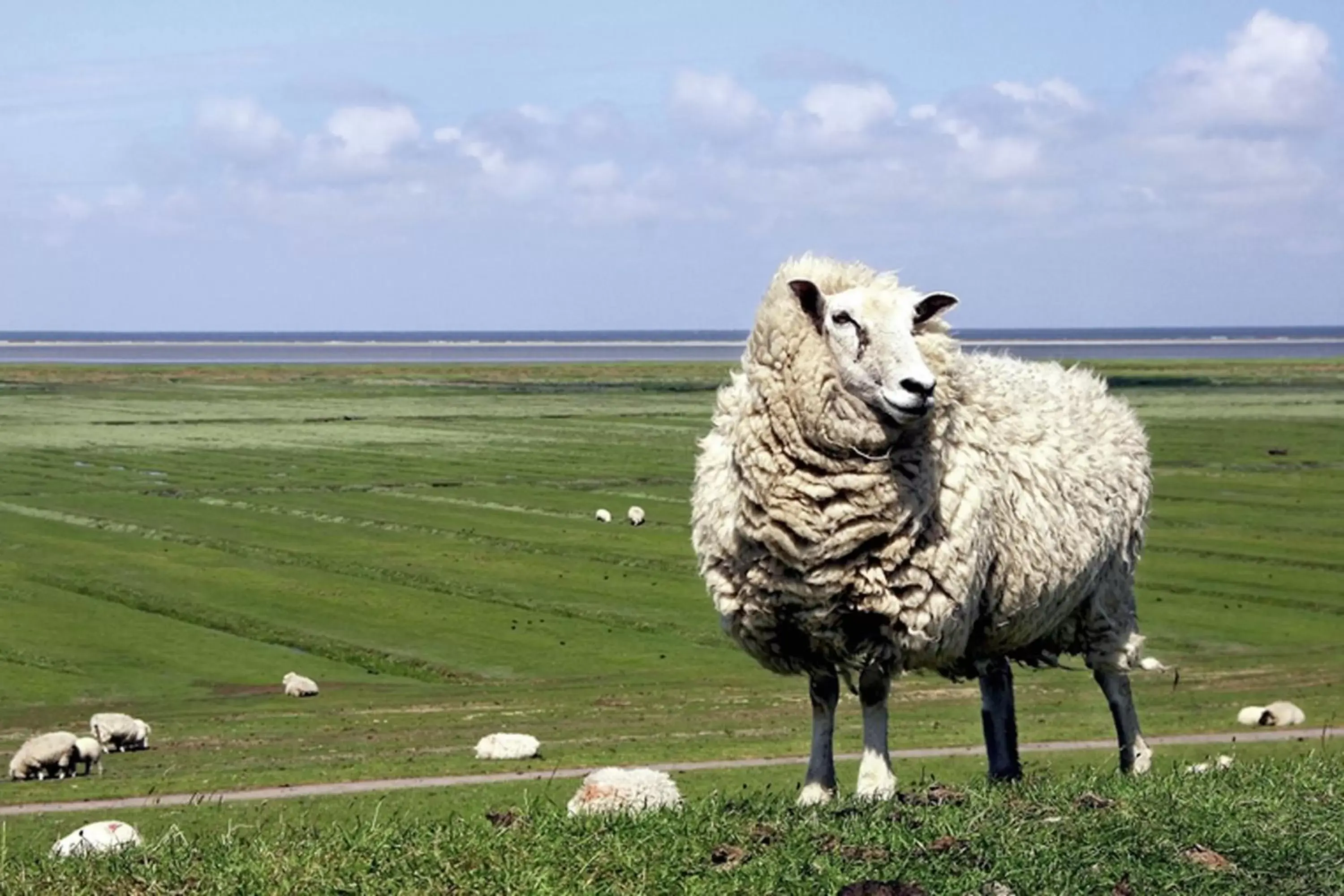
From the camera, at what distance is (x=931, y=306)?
1190cm

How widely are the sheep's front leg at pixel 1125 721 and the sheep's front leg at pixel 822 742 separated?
3018mm

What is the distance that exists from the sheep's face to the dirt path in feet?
15.5

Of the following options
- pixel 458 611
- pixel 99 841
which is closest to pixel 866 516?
pixel 99 841

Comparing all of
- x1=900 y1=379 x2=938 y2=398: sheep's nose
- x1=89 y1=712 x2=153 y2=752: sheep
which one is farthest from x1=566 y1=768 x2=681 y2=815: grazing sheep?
x1=89 y1=712 x2=153 y2=752: sheep

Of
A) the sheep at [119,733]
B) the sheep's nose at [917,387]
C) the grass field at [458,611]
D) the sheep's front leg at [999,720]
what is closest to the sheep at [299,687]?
the grass field at [458,611]

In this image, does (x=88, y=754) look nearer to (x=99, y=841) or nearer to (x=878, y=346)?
(x=99, y=841)

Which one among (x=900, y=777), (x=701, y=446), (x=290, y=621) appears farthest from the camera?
(x=290, y=621)

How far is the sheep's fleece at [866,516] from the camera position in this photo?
37.4ft

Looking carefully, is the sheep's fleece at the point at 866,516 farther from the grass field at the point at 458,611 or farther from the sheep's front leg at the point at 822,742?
the grass field at the point at 458,611

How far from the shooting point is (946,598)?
453 inches

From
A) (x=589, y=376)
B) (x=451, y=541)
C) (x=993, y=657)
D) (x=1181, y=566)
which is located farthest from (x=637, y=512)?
(x=589, y=376)

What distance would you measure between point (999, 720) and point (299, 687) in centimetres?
1153

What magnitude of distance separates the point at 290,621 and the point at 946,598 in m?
18.2

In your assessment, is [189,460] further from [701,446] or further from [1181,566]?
[701,446]
